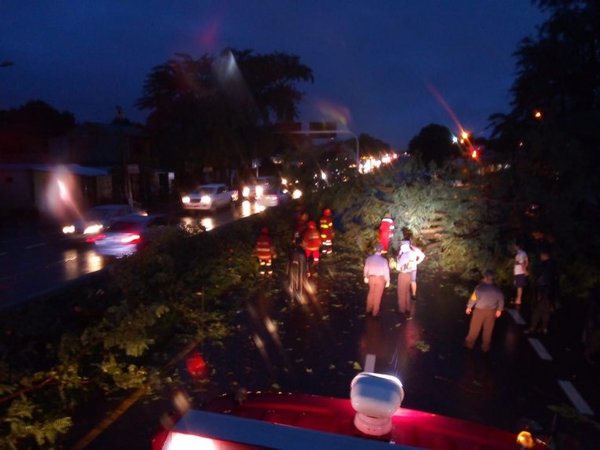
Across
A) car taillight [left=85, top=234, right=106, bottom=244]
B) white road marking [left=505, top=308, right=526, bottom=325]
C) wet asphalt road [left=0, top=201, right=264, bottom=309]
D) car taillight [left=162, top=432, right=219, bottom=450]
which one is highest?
car taillight [left=162, top=432, right=219, bottom=450]

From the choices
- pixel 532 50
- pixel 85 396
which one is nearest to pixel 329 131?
pixel 532 50

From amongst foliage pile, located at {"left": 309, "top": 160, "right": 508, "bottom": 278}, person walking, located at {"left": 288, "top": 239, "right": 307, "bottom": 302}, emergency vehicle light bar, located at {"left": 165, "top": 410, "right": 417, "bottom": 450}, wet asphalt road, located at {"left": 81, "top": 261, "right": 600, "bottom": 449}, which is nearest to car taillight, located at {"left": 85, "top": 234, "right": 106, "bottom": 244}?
foliage pile, located at {"left": 309, "top": 160, "right": 508, "bottom": 278}

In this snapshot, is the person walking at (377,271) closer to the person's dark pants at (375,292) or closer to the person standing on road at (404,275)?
the person's dark pants at (375,292)

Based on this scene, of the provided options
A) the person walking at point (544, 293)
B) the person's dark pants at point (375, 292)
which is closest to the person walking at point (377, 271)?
the person's dark pants at point (375, 292)

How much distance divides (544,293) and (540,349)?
1.01m

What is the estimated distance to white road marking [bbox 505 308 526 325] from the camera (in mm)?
10523

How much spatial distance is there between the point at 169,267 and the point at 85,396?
11.6 feet

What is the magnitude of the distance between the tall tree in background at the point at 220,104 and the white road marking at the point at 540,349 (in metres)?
36.4

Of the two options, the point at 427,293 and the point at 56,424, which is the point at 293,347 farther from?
the point at 427,293

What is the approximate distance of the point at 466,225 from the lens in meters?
15.8

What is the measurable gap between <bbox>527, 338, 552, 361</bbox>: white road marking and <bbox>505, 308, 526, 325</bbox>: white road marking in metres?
1.08

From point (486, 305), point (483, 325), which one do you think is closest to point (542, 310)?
point (483, 325)

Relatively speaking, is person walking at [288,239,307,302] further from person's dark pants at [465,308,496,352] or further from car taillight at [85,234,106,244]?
car taillight at [85,234,106,244]

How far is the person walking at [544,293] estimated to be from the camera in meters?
9.51
